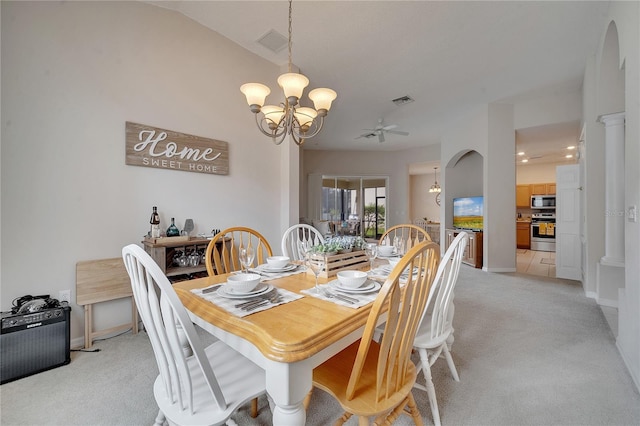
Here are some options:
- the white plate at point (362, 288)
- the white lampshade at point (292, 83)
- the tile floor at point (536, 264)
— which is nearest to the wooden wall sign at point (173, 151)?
the white lampshade at point (292, 83)

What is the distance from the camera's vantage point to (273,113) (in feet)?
6.95

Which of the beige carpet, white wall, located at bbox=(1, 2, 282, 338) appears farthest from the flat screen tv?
white wall, located at bbox=(1, 2, 282, 338)

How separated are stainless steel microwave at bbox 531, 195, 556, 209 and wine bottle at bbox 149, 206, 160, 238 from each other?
30.7 feet

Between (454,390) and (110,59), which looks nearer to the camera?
(454,390)

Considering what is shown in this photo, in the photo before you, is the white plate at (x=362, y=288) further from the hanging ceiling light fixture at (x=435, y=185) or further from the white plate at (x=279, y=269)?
the hanging ceiling light fixture at (x=435, y=185)

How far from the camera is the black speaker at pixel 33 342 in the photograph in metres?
1.76

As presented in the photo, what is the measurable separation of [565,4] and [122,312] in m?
5.17

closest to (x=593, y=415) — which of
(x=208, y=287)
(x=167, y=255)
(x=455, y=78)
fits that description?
(x=208, y=287)

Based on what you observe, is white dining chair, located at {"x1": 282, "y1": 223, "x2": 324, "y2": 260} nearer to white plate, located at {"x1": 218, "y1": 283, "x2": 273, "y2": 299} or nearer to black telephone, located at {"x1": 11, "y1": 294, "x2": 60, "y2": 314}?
white plate, located at {"x1": 218, "y1": 283, "x2": 273, "y2": 299}

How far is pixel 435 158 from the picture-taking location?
7820mm

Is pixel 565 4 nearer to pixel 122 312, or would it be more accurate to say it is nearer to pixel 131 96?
pixel 131 96

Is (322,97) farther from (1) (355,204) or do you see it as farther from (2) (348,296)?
(1) (355,204)

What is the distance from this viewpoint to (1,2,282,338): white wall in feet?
6.59

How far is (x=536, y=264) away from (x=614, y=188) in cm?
338
